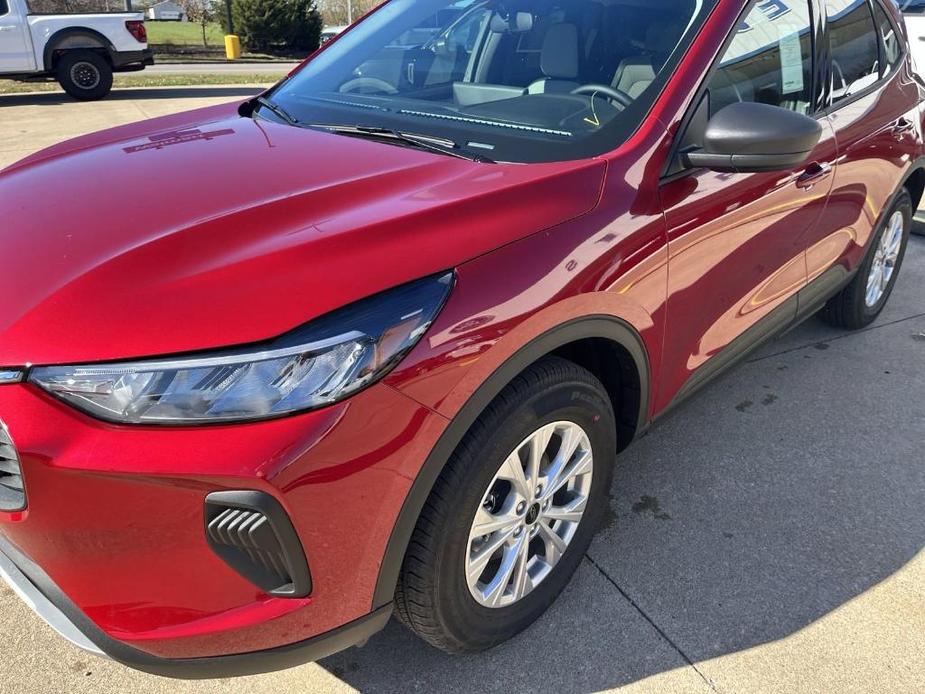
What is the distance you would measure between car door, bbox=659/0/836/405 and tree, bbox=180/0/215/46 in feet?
114

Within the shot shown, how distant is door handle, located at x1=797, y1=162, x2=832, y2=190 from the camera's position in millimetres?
2668

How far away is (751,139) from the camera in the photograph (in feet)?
6.56

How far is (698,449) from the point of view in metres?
2.97

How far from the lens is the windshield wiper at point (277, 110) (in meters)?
2.50

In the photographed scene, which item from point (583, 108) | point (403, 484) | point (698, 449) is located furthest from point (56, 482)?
point (698, 449)

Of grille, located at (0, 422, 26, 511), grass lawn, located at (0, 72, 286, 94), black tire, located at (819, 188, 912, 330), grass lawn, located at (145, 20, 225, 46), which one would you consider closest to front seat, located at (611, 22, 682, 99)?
grille, located at (0, 422, 26, 511)

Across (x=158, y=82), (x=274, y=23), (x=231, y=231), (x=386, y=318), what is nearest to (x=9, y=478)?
(x=231, y=231)

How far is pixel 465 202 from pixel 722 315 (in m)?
1.14

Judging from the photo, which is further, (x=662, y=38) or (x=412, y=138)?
(x=662, y=38)

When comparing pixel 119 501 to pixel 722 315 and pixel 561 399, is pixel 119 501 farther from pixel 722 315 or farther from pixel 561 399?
pixel 722 315

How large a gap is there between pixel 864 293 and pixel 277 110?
2953 millimetres

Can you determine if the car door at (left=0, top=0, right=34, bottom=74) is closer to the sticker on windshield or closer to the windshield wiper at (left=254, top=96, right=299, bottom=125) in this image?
the windshield wiper at (left=254, top=96, right=299, bottom=125)

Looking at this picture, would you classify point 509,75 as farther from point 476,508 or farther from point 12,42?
point 12,42

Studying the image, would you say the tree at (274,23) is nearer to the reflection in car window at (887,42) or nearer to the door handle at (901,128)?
the reflection in car window at (887,42)
